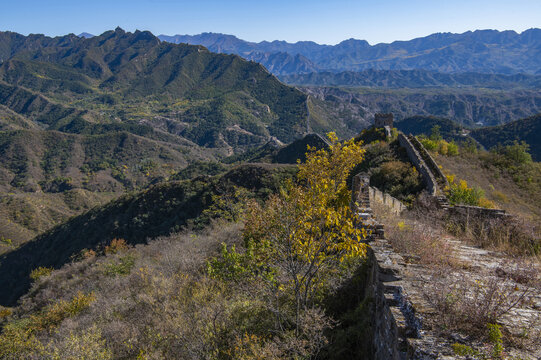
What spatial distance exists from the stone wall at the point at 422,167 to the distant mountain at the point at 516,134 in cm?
9098

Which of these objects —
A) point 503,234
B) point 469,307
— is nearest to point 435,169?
point 503,234

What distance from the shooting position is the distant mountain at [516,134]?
9769 centimetres

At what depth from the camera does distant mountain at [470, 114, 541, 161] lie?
3846 inches

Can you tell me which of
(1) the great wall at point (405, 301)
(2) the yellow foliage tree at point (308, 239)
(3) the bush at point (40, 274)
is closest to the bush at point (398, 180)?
(2) the yellow foliage tree at point (308, 239)

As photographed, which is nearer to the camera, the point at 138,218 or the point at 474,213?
the point at 474,213

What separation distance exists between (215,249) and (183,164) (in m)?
148

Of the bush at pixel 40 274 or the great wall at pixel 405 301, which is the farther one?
the bush at pixel 40 274

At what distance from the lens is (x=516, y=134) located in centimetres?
10538

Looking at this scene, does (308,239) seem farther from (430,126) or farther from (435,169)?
(430,126)

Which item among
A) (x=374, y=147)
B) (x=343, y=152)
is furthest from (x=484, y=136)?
(x=343, y=152)

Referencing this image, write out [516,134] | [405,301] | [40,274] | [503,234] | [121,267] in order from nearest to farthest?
[405,301] → [503,234] → [121,267] → [40,274] → [516,134]

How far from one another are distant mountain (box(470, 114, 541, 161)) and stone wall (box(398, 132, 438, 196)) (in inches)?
3582

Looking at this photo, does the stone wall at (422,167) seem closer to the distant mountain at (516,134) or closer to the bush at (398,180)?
the bush at (398,180)

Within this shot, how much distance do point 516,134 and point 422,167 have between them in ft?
382
